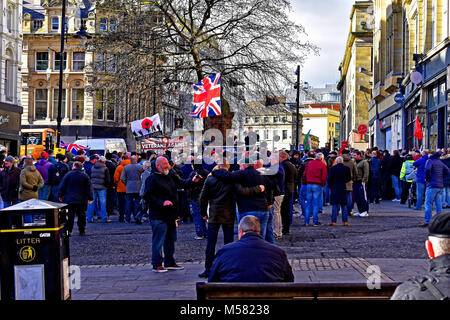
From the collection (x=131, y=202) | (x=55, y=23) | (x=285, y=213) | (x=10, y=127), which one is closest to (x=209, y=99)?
(x=285, y=213)

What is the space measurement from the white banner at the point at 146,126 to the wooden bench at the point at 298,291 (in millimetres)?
26616

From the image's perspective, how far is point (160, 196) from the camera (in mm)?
11148

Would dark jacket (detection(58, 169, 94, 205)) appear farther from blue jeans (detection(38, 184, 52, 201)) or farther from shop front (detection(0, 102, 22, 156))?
shop front (detection(0, 102, 22, 156))

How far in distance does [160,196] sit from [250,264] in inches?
220

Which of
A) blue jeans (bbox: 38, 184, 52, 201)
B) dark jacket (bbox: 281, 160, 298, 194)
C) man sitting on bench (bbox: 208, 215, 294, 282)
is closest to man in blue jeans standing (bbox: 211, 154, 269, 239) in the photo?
dark jacket (bbox: 281, 160, 298, 194)

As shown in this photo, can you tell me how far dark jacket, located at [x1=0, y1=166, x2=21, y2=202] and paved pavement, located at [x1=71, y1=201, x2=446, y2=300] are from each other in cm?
219

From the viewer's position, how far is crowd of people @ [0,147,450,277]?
1102 cm

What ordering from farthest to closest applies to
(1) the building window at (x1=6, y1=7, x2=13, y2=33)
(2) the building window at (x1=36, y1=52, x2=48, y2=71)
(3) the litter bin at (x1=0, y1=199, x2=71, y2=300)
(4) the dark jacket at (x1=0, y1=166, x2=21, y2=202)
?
(2) the building window at (x1=36, y1=52, x2=48, y2=71) → (1) the building window at (x1=6, y1=7, x2=13, y2=33) → (4) the dark jacket at (x1=0, y1=166, x2=21, y2=202) → (3) the litter bin at (x1=0, y1=199, x2=71, y2=300)

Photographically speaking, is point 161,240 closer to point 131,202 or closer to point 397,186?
point 131,202

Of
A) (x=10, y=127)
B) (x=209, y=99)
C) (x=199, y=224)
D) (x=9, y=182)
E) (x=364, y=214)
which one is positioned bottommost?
(x=364, y=214)
